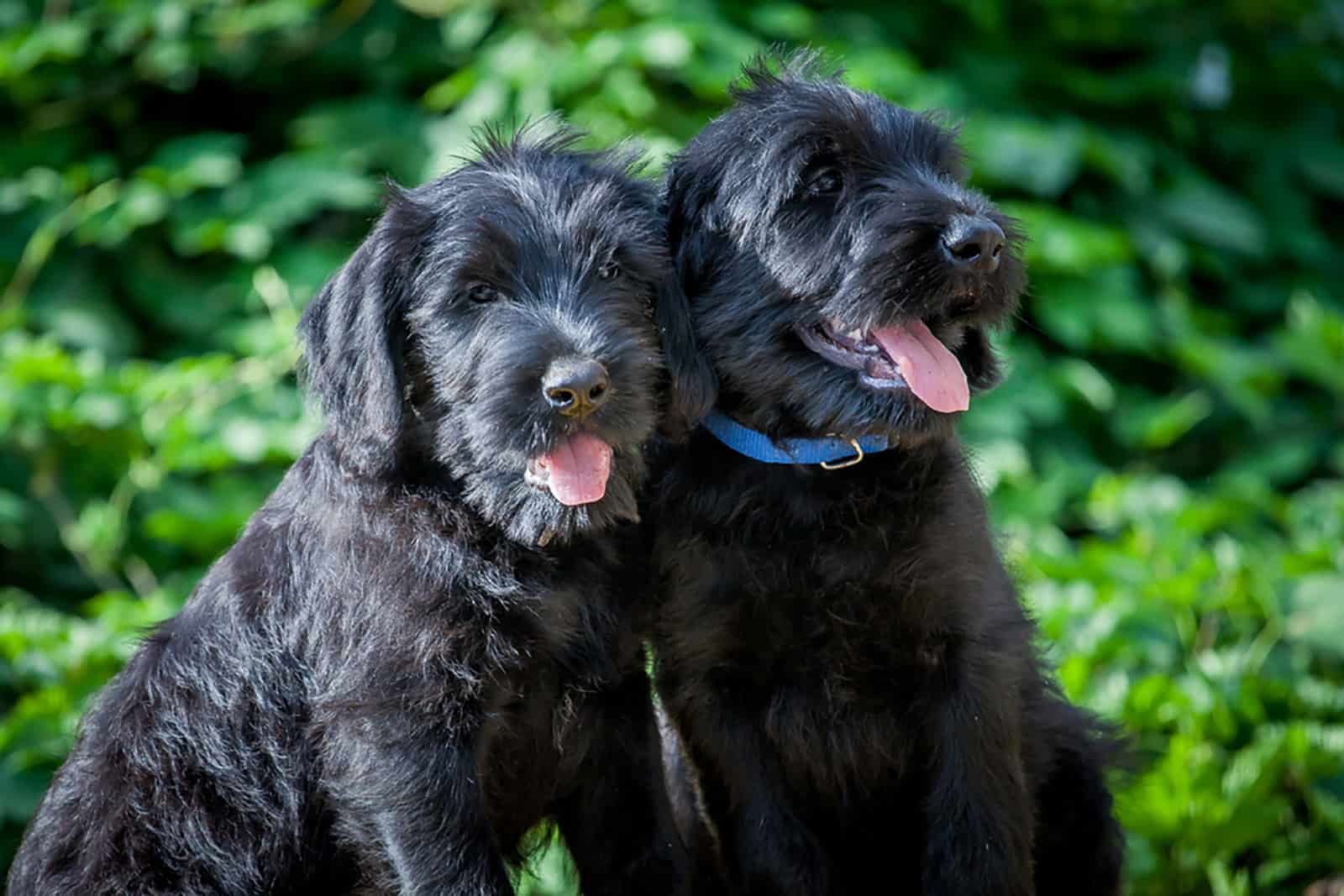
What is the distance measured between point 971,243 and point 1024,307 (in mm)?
2760

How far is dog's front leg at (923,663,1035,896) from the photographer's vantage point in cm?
348

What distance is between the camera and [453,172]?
3525 millimetres

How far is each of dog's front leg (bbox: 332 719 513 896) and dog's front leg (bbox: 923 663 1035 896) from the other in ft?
2.99

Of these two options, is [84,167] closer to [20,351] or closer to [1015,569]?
[20,351]

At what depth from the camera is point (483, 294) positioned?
11.0 ft

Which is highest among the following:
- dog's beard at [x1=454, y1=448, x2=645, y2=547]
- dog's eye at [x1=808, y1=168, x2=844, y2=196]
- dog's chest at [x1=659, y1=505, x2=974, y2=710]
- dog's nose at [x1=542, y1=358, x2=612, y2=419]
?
dog's eye at [x1=808, y1=168, x2=844, y2=196]

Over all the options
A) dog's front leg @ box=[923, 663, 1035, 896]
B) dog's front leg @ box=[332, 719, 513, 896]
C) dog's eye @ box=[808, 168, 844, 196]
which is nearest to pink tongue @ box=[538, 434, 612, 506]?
dog's front leg @ box=[332, 719, 513, 896]

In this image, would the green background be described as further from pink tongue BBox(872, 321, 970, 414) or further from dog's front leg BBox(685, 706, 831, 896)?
pink tongue BBox(872, 321, 970, 414)

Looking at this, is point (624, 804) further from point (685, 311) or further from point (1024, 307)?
point (1024, 307)

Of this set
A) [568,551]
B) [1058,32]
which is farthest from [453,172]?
[1058,32]

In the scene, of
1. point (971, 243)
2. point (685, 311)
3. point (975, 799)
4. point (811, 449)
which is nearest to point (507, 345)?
point (685, 311)

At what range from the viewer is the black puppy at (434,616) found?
322 cm

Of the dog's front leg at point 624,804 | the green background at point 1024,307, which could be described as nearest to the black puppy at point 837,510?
the dog's front leg at point 624,804

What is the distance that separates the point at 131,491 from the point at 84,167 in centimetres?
126
